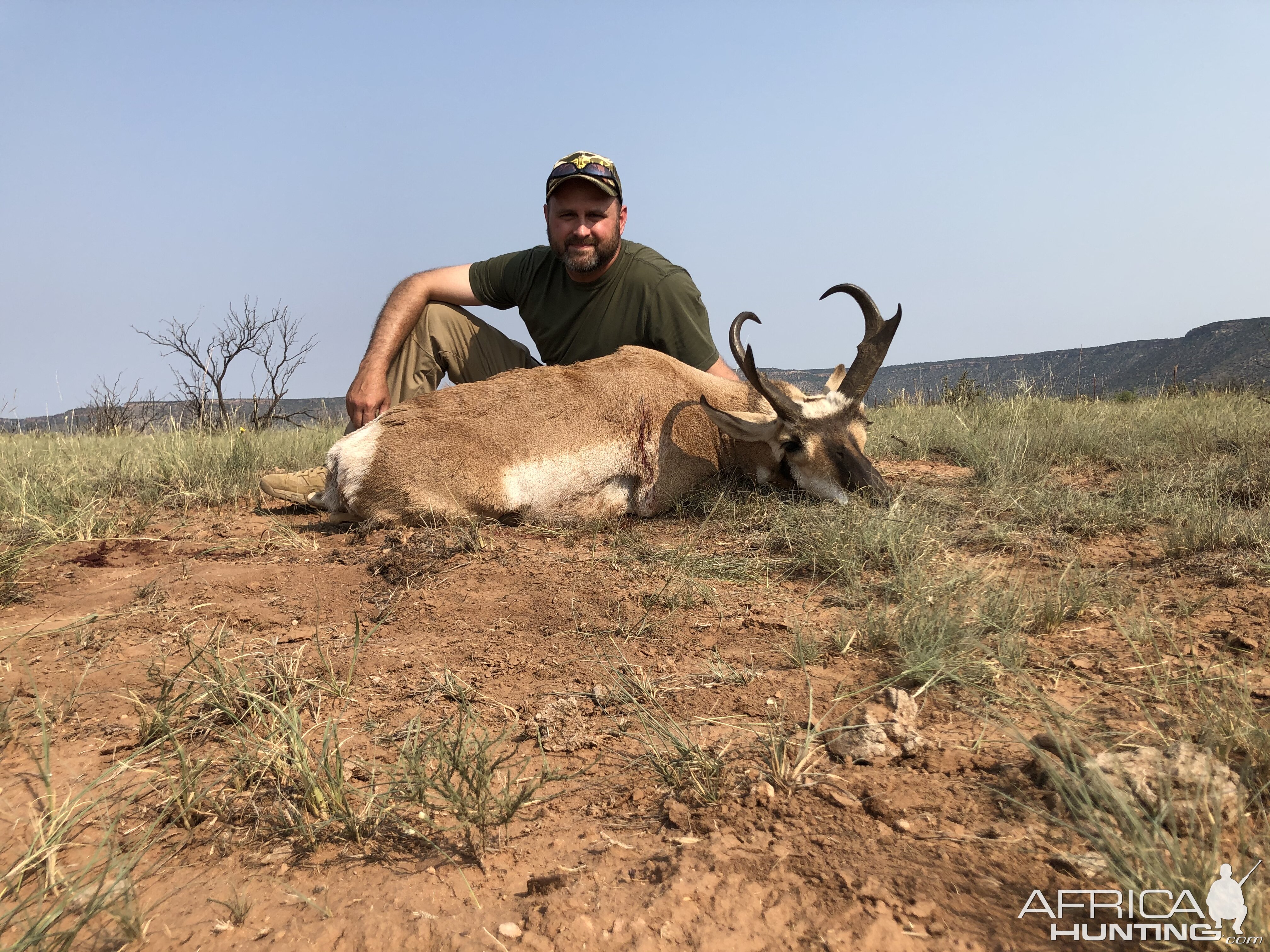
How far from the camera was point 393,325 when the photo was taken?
5621 millimetres

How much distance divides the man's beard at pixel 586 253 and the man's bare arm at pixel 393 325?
89 cm

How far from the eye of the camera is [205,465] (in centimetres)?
615

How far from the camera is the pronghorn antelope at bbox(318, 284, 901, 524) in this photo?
4.45 meters

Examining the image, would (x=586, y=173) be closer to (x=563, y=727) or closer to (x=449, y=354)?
(x=449, y=354)

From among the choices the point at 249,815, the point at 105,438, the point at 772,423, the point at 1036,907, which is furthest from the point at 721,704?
the point at 105,438

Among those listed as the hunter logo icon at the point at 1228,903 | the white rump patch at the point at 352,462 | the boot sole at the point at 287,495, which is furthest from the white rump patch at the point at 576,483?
the hunter logo icon at the point at 1228,903

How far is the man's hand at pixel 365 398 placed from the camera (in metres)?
5.22

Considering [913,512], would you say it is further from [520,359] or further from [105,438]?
[105,438]

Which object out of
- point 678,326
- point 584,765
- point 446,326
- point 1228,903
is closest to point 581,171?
point 678,326

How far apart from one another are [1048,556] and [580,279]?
368 centimetres

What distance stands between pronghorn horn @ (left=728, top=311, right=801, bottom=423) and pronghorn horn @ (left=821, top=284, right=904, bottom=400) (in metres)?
0.45

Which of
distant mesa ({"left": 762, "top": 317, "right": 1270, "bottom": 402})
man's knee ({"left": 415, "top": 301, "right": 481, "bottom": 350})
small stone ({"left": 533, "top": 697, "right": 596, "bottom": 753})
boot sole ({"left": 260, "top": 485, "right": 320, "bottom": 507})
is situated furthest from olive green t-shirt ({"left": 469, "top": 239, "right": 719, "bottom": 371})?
distant mesa ({"left": 762, "top": 317, "right": 1270, "bottom": 402})

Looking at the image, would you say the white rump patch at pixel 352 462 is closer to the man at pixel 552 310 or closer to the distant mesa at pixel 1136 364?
the man at pixel 552 310

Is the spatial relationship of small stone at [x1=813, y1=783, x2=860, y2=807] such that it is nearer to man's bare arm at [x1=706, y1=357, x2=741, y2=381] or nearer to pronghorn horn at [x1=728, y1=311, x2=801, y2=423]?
pronghorn horn at [x1=728, y1=311, x2=801, y2=423]
